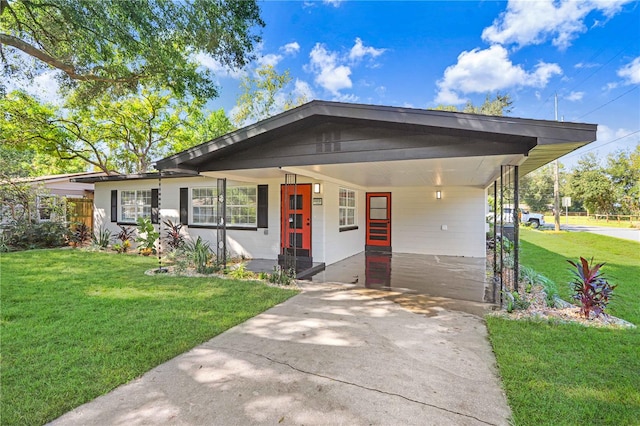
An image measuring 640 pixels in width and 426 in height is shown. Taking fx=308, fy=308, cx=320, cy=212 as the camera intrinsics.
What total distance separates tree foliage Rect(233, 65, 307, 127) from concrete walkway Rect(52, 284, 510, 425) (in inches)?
830

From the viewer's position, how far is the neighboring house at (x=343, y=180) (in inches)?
169

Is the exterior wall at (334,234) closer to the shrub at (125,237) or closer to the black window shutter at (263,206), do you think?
the black window shutter at (263,206)

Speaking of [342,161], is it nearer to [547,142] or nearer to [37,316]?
[547,142]

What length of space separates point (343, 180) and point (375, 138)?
339 centimetres

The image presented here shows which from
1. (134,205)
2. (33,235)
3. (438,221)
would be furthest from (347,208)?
(33,235)

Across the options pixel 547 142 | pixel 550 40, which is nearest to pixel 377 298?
pixel 547 142

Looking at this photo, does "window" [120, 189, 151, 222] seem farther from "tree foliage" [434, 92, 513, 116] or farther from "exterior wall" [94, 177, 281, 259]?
"tree foliage" [434, 92, 513, 116]

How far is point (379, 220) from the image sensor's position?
10.7 metres

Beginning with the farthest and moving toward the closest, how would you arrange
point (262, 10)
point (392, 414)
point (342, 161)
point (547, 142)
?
point (262, 10) → point (342, 161) → point (547, 142) → point (392, 414)

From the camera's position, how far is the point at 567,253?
→ 34.1 feet

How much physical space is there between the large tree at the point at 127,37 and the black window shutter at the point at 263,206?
4.40 metres

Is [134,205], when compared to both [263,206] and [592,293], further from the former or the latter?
[592,293]

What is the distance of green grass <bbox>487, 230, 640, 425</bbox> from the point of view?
221 centimetres

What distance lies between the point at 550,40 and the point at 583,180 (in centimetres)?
1748
